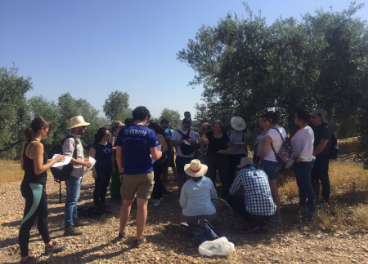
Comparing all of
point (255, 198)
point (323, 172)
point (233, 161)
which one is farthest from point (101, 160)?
point (323, 172)

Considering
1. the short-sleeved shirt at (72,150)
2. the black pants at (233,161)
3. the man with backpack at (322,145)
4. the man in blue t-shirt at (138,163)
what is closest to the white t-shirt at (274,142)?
the man with backpack at (322,145)

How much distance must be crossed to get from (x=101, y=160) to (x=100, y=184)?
502 millimetres

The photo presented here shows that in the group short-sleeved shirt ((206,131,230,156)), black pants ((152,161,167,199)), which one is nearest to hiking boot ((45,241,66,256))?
black pants ((152,161,167,199))

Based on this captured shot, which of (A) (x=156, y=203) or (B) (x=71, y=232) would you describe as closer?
(B) (x=71, y=232)

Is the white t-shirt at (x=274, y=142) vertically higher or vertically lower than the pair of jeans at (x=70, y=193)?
higher

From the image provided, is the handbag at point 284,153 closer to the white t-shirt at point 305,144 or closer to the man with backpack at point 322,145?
the white t-shirt at point 305,144

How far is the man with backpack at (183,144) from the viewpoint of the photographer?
580 cm

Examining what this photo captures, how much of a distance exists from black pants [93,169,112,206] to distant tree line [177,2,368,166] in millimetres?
3585

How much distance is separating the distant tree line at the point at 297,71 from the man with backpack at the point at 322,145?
38.1 inches

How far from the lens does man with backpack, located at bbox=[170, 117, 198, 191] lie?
5.80 meters

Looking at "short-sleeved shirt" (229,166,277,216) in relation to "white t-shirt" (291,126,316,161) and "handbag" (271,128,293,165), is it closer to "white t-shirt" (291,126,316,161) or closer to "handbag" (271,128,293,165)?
"handbag" (271,128,293,165)

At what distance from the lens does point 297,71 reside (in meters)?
6.32

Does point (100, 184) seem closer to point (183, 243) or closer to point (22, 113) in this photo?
point (183, 243)

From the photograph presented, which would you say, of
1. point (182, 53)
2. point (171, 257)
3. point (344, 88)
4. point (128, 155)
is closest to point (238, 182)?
point (171, 257)
